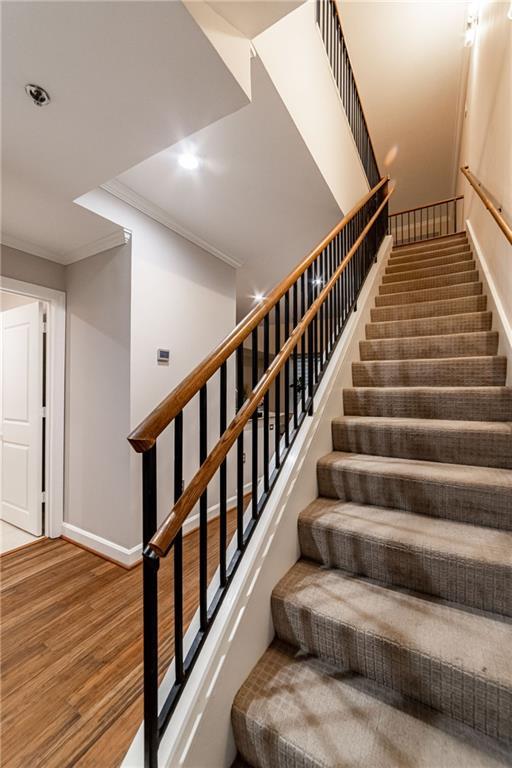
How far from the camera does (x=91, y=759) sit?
1.14m

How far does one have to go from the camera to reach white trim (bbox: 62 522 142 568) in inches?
93.0

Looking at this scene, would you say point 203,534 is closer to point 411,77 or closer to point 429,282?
point 429,282

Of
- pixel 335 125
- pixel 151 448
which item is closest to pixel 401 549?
pixel 151 448

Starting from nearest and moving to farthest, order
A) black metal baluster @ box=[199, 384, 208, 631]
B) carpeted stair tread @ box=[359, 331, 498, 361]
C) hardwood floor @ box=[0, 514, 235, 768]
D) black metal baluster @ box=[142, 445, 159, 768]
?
black metal baluster @ box=[142, 445, 159, 768]
black metal baluster @ box=[199, 384, 208, 631]
hardwood floor @ box=[0, 514, 235, 768]
carpeted stair tread @ box=[359, 331, 498, 361]

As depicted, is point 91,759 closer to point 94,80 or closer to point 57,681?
point 57,681

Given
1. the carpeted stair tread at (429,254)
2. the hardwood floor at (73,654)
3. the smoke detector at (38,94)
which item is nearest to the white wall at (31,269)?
the smoke detector at (38,94)

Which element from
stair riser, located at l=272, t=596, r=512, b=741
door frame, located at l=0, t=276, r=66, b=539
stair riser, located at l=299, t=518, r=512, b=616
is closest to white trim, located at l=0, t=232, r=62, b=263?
door frame, located at l=0, t=276, r=66, b=539

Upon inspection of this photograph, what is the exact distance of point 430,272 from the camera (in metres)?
3.38

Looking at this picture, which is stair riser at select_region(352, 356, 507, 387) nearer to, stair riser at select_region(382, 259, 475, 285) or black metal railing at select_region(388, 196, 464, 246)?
stair riser at select_region(382, 259, 475, 285)

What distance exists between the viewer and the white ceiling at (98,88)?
1.07 m

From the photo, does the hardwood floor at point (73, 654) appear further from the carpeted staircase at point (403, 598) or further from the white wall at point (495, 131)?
the white wall at point (495, 131)

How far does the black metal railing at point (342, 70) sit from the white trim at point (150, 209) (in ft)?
5.90

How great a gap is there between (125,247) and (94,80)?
1.30 meters

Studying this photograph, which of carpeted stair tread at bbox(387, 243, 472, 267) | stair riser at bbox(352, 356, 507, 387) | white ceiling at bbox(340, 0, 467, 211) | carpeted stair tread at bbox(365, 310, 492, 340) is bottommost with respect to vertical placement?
stair riser at bbox(352, 356, 507, 387)
